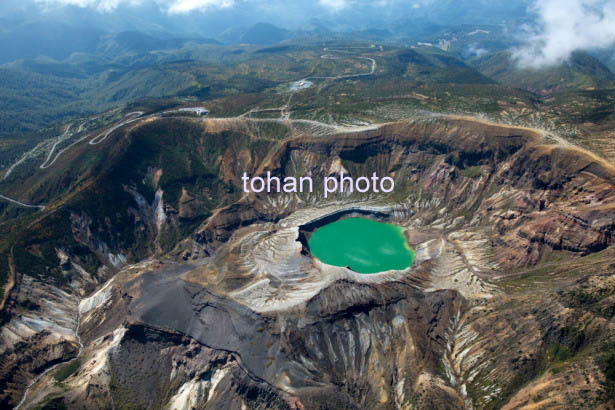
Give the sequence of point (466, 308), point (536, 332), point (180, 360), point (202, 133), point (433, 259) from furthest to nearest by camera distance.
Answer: point (202, 133) → point (433, 259) → point (466, 308) → point (180, 360) → point (536, 332)

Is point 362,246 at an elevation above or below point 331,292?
below

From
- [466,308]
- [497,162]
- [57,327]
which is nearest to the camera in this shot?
[466,308]

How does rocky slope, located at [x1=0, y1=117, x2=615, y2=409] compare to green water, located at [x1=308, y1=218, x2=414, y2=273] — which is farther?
green water, located at [x1=308, y1=218, x2=414, y2=273]

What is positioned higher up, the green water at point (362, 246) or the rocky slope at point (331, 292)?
the rocky slope at point (331, 292)

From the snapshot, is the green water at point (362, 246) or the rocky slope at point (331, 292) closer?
the rocky slope at point (331, 292)

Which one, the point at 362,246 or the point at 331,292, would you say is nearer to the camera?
the point at 331,292

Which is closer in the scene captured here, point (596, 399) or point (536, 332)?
point (596, 399)

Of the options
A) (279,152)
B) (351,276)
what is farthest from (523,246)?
(279,152)

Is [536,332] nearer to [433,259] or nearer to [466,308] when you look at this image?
[466,308]
